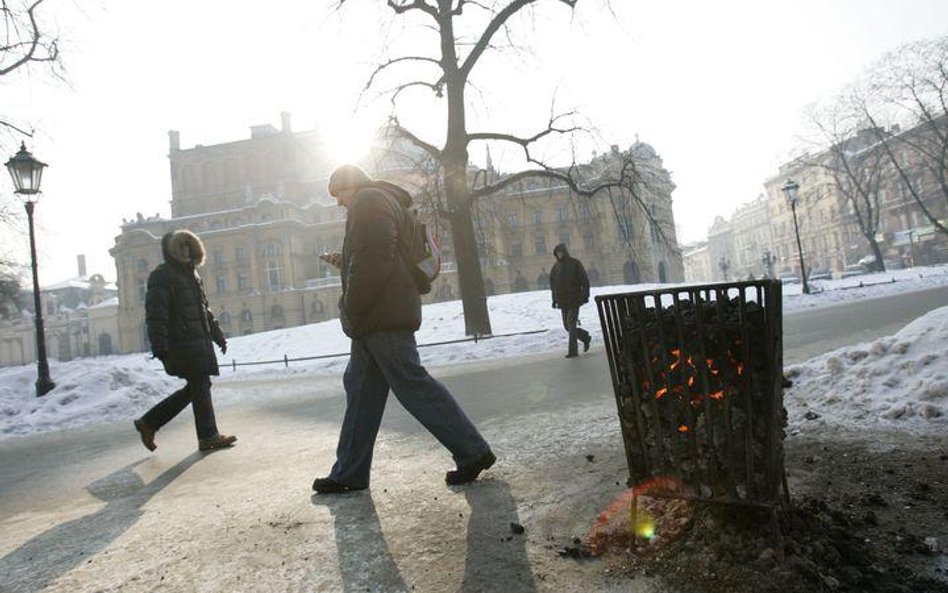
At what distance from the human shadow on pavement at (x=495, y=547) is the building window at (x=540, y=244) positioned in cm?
6664

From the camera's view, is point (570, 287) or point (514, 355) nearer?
point (570, 287)

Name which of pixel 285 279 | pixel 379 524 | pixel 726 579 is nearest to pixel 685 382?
pixel 726 579

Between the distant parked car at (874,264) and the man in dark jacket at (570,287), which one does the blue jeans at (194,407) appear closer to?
the man in dark jacket at (570,287)

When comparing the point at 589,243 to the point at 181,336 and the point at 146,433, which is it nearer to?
the point at 181,336

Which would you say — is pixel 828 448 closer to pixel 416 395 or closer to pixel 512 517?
pixel 512 517

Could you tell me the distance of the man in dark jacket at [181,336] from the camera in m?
5.19

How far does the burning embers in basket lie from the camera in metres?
2.07

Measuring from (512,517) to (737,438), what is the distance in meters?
1.17

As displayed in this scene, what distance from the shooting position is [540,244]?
69.6m

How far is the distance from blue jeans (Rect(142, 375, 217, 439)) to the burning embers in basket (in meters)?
4.44

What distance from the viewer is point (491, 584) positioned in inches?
83.7

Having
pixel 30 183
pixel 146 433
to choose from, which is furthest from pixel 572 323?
pixel 30 183

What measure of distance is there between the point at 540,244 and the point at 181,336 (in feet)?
215

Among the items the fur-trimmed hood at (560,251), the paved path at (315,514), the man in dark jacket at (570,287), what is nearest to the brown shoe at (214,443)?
the paved path at (315,514)
